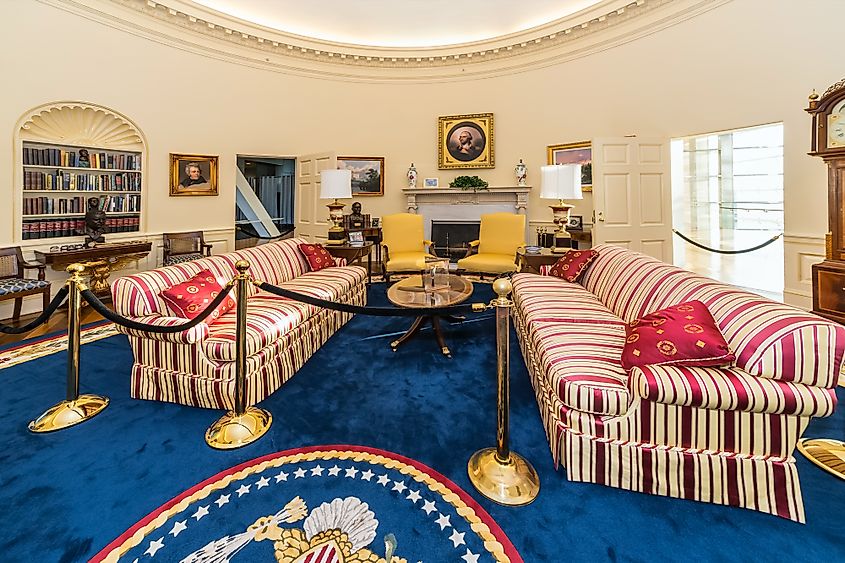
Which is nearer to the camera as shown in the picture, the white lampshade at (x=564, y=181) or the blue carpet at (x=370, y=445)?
the blue carpet at (x=370, y=445)

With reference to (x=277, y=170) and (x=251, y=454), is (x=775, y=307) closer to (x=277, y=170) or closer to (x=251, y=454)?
(x=251, y=454)

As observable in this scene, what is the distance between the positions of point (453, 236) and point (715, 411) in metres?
6.21

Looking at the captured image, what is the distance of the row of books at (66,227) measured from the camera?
4.97m

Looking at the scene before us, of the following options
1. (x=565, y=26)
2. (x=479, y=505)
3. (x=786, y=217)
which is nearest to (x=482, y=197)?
(x=565, y=26)

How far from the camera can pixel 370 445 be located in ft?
7.47

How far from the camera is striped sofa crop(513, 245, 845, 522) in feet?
5.42

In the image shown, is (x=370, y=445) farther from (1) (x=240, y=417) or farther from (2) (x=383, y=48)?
(2) (x=383, y=48)

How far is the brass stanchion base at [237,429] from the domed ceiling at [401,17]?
6205 mm

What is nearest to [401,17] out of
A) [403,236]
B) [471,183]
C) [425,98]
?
[425,98]

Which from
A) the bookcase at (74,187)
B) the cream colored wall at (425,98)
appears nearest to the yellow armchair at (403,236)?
the cream colored wall at (425,98)

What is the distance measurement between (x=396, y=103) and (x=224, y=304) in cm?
598

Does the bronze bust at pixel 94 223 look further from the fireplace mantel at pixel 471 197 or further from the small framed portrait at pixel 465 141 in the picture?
the small framed portrait at pixel 465 141

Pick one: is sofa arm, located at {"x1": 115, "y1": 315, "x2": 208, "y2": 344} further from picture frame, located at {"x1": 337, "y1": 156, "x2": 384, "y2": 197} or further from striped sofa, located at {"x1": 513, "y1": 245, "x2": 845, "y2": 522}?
picture frame, located at {"x1": 337, "y1": 156, "x2": 384, "y2": 197}

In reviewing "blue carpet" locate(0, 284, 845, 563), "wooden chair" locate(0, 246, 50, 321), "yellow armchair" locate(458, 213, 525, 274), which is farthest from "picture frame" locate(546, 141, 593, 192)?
"wooden chair" locate(0, 246, 50, 321)
